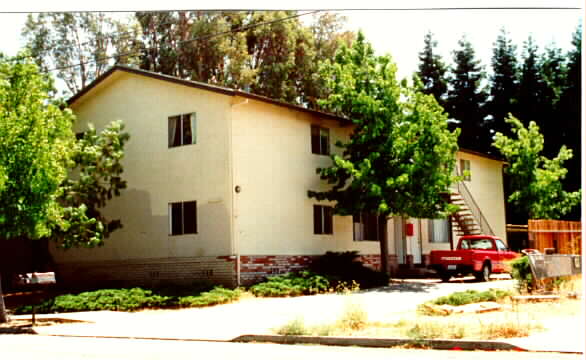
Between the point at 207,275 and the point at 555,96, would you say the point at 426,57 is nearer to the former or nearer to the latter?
the point at 555,96

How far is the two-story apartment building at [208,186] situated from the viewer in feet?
77.7

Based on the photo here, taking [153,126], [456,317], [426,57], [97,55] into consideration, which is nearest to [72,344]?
[456,317]

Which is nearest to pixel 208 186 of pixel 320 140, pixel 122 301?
pixel 122 301

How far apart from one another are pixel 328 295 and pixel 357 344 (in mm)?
10454

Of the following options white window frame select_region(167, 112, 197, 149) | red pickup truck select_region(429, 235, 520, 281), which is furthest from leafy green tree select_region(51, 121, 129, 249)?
red pickup truck select_region(429, 235, 520, 281)

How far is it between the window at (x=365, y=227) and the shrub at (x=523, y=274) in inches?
424

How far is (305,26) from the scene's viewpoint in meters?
41.2

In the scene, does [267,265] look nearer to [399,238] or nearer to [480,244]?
[480,244]

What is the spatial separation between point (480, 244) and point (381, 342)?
16.6 m

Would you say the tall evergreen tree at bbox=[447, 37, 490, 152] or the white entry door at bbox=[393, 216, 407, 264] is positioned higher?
the tall evergreen tree at bbox=[447, 37, 490, 152]

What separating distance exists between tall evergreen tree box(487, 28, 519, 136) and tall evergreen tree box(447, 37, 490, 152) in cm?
82

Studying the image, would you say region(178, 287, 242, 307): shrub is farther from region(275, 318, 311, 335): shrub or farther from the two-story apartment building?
region(275, 318, 311, 335): shrub

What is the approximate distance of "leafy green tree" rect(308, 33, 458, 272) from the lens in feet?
79.4

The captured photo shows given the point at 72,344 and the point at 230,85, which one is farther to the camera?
the point at 230,85
